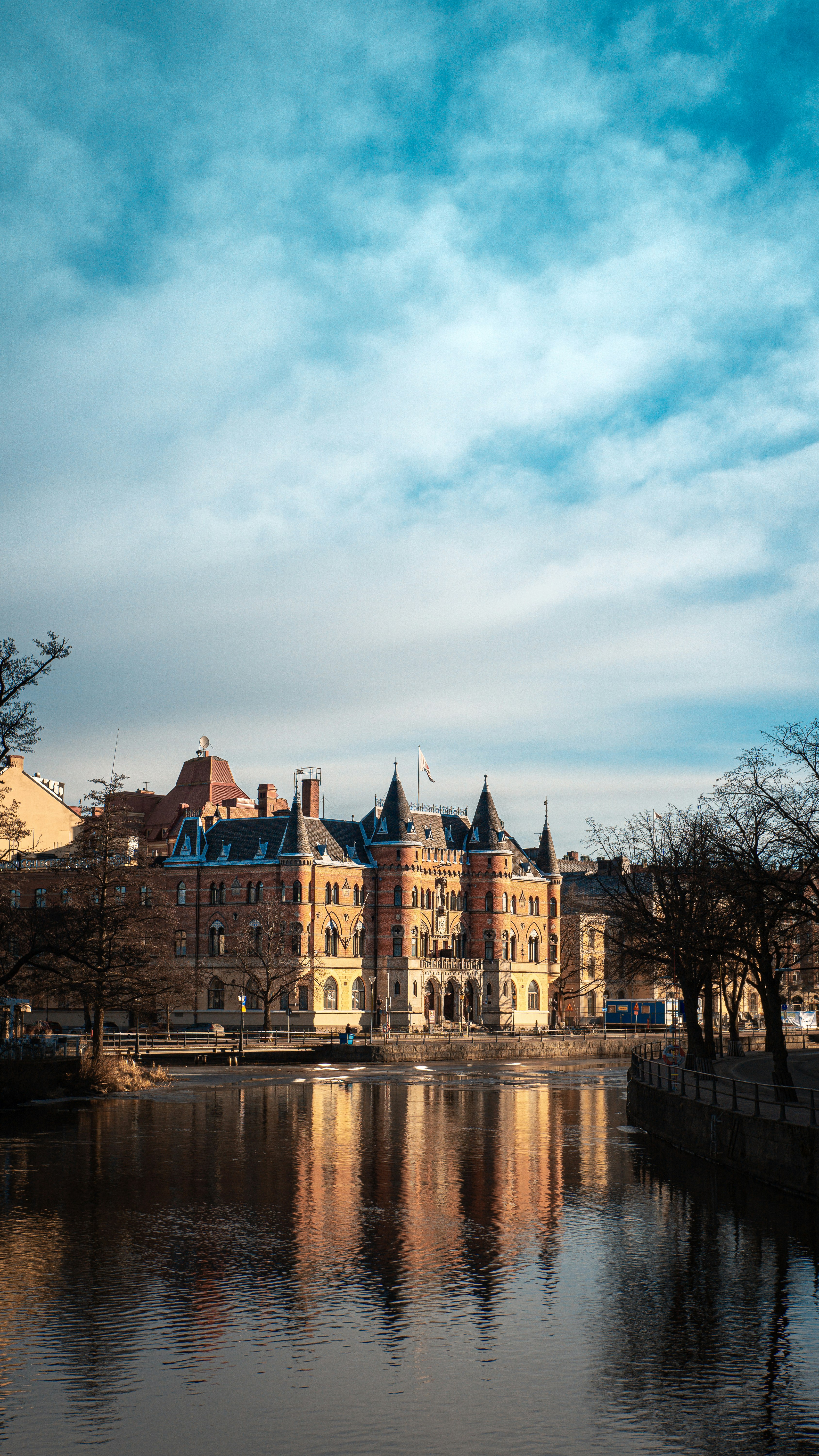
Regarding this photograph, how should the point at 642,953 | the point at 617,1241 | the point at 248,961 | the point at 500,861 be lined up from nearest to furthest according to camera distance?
the point at 617,1241 < the point at 642,953 < the point at 248,961 < the point at 500,861

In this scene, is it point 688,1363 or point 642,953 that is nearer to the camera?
point 688,1363

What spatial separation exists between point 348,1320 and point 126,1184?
13.7 meters

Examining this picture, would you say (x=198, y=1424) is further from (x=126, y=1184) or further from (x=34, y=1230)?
(x=126, y=1184)

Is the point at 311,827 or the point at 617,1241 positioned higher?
the point at 311,827

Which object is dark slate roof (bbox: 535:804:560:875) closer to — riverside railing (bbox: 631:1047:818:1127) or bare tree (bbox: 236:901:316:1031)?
bare tree (bbox: 236:901:316:1031)

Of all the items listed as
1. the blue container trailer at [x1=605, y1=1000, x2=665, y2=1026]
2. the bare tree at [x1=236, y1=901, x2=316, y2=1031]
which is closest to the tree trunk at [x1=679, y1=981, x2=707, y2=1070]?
the bare tree at [x1=236, y1=901, x2=316, y2=1031]

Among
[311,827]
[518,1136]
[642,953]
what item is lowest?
[518,1136]

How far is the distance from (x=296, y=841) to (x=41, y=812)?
824 inches

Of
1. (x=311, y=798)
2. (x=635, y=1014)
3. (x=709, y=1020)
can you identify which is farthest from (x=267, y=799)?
(x=709, y=1020)

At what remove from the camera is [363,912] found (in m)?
115

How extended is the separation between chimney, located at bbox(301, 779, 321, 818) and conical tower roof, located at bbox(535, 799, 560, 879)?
26.4 metres

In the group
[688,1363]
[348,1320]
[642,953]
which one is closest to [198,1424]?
[348,1320]

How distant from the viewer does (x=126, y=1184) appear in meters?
32.2

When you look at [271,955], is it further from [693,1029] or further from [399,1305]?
[399,1305]
